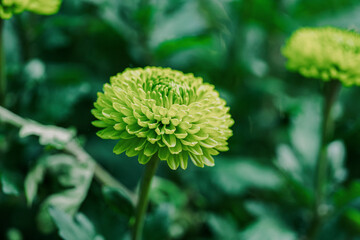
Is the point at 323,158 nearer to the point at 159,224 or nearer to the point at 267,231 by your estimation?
the point at 267,231

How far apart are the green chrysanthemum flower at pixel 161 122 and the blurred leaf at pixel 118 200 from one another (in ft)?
0.49

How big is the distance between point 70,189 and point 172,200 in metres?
0.31

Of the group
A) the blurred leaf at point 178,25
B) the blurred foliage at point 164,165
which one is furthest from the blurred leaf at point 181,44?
the blurred leaf at point 178,25

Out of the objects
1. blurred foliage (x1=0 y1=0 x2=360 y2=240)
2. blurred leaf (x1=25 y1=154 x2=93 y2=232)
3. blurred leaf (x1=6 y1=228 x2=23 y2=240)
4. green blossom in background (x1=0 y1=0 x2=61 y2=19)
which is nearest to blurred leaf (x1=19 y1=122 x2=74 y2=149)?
blurred foliage (x1=0 y1=0 x2=360 y2=240)

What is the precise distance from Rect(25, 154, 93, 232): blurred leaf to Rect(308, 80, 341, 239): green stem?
57 cm

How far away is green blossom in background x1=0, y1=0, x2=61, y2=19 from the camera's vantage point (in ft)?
2.11

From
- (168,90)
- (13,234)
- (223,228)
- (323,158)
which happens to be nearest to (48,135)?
(168,90)

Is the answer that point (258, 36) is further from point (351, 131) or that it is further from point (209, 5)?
point (351, 131)

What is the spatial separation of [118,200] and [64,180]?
0.50 feet

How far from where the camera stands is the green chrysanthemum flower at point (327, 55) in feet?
2.52

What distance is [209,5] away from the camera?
1518 millimetres

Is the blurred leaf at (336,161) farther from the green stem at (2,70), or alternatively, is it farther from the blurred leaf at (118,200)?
the green stem at (2,70)

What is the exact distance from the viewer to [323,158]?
89 cm

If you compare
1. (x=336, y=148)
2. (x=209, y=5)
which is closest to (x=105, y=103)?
(x=336, y=148)
